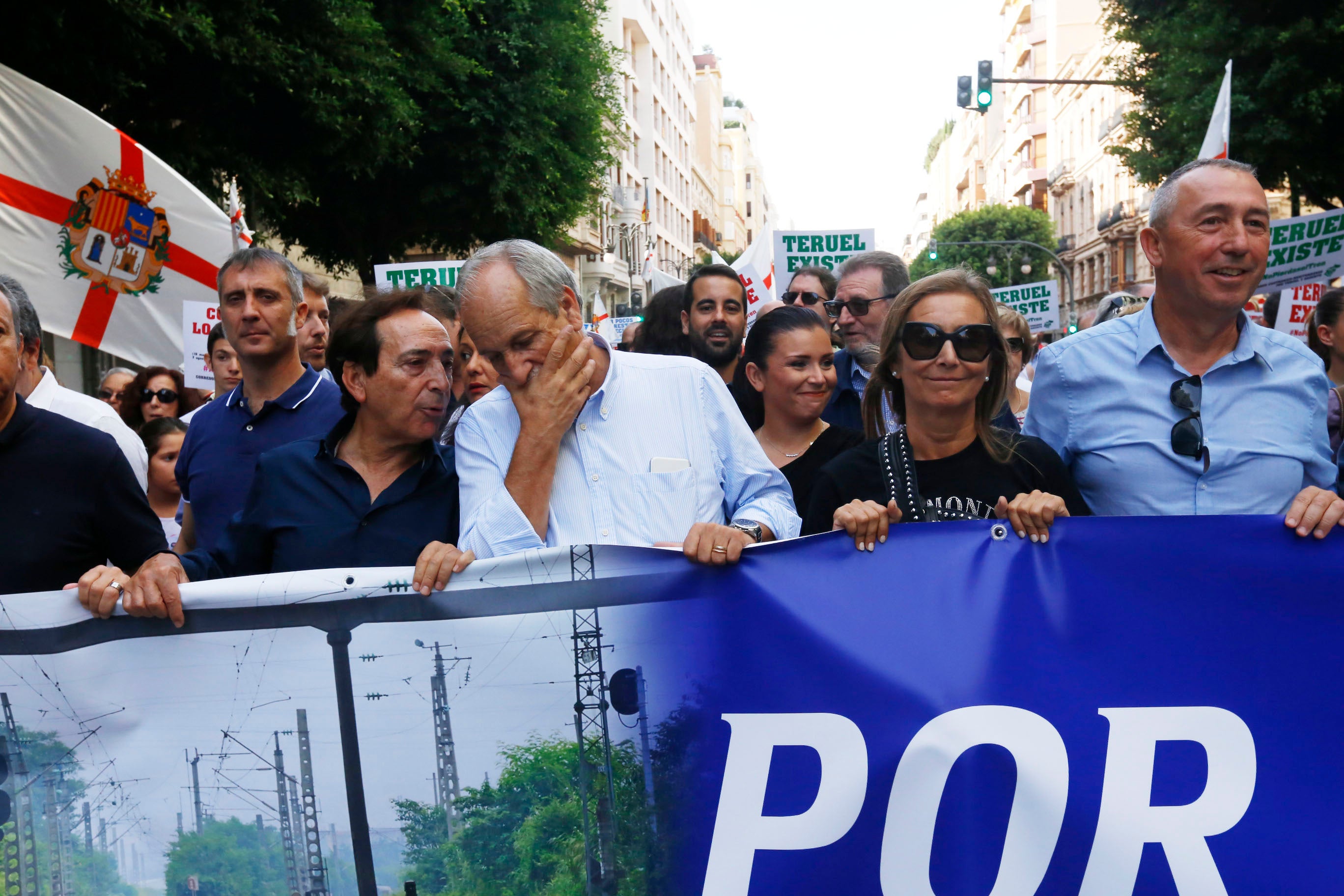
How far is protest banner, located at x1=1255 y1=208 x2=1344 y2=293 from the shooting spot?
854 centimetres

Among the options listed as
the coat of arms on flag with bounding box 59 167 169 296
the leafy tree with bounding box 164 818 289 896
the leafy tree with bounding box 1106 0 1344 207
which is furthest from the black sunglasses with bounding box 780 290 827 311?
the leafy tree with bounding box 1106 0 1344 207

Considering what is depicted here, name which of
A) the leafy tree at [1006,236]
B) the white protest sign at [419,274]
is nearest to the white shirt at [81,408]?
the white protest sign at [419,274]

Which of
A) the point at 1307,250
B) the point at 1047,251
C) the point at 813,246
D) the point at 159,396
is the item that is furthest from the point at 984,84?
the point at 1047,251

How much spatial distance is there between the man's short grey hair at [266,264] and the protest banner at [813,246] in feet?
20.9

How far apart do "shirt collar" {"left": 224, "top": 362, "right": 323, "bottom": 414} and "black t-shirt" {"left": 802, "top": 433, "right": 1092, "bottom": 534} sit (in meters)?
1.88

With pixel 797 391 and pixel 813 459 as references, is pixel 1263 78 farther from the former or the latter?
pixel 813 459

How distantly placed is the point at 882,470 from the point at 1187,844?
98cm

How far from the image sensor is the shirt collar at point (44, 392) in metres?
4.02

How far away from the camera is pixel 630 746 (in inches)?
99.0

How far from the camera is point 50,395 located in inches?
162

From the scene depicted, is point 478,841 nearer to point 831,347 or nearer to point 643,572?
point 643,572

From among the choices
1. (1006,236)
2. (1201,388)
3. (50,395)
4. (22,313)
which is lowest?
(1201,388)

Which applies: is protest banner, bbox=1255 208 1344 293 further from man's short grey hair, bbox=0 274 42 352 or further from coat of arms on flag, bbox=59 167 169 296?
man's short grey hair, bbox=0 274 42 352

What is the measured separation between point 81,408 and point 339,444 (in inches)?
60.1
